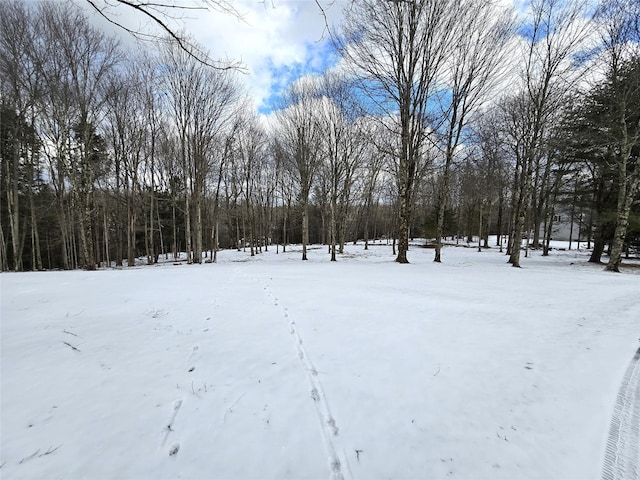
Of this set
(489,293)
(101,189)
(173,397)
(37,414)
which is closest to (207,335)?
(173,397)

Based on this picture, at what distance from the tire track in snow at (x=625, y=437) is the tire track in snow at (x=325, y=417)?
1.71 metres

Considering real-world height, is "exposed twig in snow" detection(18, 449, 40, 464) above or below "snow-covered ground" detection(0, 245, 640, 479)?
above

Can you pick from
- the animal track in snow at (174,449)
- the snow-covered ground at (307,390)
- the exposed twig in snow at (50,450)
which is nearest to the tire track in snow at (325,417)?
the snow-covered ground at (307,390)

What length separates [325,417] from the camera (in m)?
2.18

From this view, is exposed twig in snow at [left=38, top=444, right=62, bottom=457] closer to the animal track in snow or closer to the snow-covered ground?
the snow-covered ground

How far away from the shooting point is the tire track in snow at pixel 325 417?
5.69 feet

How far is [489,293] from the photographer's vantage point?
6.31 metres

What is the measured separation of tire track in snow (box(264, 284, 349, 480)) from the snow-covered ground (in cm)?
1

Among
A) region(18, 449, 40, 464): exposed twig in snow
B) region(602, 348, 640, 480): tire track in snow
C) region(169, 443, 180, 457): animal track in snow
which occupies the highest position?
region(18, 449, 40, 464): exposed twig in snow

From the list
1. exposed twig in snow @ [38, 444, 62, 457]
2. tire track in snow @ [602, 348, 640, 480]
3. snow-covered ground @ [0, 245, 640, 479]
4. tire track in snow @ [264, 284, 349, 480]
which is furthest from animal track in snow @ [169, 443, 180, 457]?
tire track in snow @ [602, 348, 640, 480]

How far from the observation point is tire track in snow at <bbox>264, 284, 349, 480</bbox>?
1.73 m

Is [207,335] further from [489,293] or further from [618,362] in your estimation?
[489,293]

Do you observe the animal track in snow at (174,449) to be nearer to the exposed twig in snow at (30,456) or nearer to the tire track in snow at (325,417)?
the exposed twig in snow at (30,456)

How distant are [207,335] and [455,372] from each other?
10.5ft
